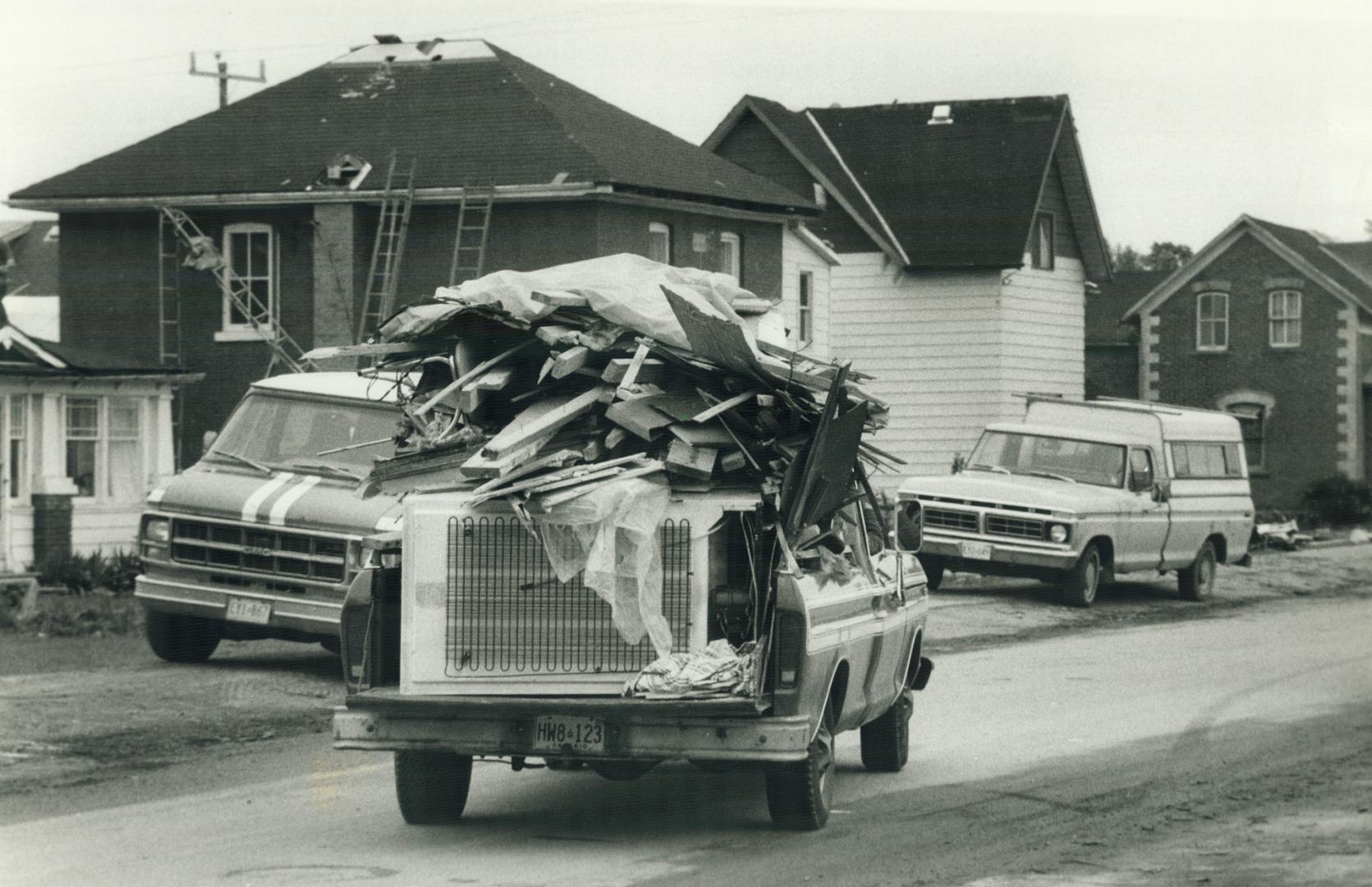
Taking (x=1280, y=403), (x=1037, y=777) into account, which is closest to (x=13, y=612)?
(x=1037, y=777)

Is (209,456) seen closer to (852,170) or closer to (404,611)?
(404,611)

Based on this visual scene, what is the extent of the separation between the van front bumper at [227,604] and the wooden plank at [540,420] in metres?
5.80

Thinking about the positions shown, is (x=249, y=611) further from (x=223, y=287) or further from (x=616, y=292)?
(x=223, y=287)

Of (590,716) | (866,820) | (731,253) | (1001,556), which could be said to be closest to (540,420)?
(590,716)

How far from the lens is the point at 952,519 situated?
24.6 metres

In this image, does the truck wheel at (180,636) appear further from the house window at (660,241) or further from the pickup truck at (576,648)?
the house window at (660,241)

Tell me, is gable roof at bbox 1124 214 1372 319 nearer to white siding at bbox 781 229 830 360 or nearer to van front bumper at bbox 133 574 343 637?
white siding at bbox 781 229 830 360

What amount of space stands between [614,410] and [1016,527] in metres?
15.5

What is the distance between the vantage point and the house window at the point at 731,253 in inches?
1385

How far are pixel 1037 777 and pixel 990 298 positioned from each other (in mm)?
30216

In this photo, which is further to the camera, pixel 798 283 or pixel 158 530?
pixel 798 283

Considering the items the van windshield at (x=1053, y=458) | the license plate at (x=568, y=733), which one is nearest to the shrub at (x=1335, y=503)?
the van windshield at (x=1053, y=458)

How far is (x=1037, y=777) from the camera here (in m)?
11.7

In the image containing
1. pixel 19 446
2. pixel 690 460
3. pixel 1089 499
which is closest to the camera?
pixel 690 460
